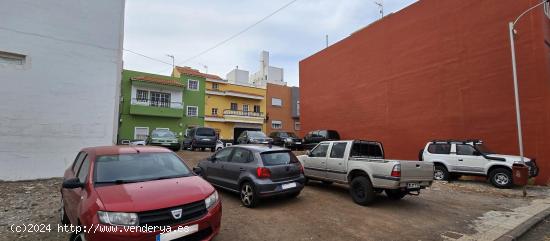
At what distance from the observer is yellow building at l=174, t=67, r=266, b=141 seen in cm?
3303

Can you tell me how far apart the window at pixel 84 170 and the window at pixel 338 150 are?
603 centimetres

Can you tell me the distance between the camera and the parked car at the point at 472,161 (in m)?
10.2

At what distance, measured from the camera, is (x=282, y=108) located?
122ft

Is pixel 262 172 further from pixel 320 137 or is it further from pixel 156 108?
pixel 156 108

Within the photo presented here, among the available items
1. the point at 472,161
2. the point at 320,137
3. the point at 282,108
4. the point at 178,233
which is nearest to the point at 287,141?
the point at 320,137

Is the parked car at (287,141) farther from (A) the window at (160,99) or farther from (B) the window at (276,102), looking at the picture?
(B) the window at (276,102)

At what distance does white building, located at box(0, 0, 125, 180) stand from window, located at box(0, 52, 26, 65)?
23mm

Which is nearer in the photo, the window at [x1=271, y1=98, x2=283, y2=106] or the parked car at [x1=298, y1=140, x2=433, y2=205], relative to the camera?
the parked car at [x1=298, y1=140, x2=433, y2=205]

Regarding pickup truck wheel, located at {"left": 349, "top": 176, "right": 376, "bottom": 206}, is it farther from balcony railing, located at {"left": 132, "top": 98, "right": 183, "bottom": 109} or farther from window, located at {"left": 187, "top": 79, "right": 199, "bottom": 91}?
window, located at {"left": 187, "top": 79, "right": 199, "bottom": 91}

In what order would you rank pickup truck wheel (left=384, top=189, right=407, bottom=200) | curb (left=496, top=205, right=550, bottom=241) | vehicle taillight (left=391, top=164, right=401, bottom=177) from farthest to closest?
pickup truck wheel (left=384, top=189, right=407, bottom=200) → vehicle taillight (left=391, top=164, right=401, bottom=177) → curb (left=496, top=205, right=550, bottom=241)

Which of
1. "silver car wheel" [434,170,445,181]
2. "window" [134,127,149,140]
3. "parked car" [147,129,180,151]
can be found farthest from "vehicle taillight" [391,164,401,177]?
"window" [134,127,149,140]

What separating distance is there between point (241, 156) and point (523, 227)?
6.10 meters

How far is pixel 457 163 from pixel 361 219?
25.0 ft

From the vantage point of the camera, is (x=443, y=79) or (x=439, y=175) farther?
(x=443, y=79)
